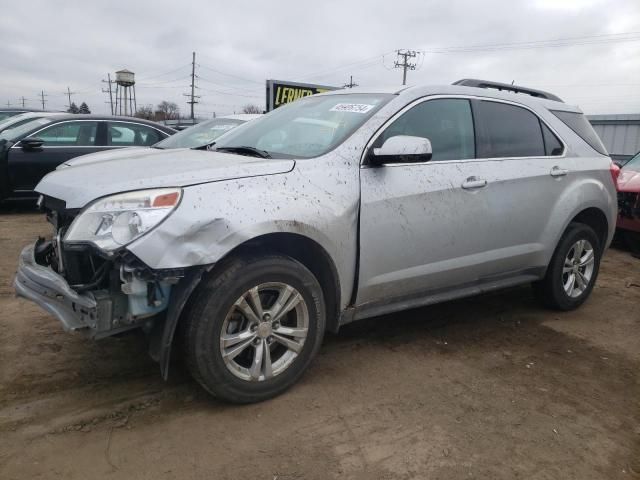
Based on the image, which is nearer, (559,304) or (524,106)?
(524,106)

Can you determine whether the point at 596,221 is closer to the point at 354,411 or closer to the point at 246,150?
the point at 354,411

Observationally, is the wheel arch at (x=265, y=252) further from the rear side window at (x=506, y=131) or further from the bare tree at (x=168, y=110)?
the bare tree at (x=168, y=110)

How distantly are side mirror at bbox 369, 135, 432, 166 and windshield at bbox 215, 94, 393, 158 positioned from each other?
0.80 feet

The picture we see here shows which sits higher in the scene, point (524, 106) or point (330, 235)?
point (524, 106)

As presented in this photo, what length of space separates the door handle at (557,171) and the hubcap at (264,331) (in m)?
2.45

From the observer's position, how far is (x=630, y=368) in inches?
146

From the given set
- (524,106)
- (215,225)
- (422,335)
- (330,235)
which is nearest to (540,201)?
(524,106)

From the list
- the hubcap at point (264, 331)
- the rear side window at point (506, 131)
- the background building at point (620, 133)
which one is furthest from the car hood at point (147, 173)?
the background building at point (620, 133)

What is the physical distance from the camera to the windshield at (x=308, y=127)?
3.28 metres

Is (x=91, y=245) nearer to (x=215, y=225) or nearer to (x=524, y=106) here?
(x=215, y=225)

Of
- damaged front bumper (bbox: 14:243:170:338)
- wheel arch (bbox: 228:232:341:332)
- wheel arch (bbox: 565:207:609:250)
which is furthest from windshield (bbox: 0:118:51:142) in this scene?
wheel arch (bbox: 565:207:609:250)

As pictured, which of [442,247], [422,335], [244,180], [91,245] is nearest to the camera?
[91,245]

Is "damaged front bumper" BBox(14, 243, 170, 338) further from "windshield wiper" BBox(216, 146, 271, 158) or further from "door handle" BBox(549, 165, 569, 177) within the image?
"door handle" BBox(549, 165, 569, 177)

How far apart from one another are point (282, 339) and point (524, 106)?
2761mm
